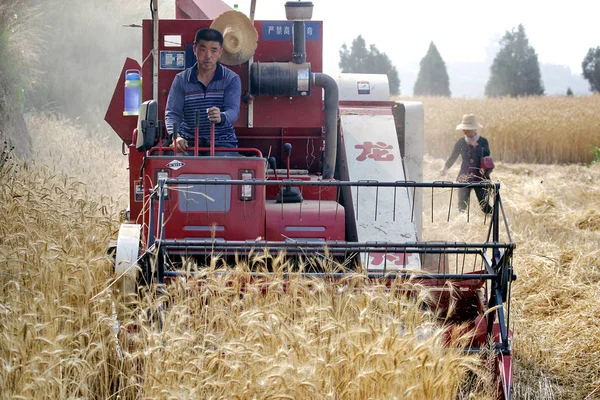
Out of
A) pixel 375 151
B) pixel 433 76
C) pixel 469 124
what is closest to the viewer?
pixel 375 151

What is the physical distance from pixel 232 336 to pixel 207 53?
299cm

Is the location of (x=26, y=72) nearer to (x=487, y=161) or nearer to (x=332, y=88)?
(x=487, y=161)

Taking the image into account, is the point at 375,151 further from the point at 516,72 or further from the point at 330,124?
the point at 516,72

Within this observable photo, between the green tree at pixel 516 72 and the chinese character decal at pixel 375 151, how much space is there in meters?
61.6

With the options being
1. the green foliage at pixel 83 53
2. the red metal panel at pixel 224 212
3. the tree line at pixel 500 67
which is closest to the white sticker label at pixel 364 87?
the red metal panel at pixel 224 212

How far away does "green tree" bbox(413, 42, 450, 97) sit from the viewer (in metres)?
76.6

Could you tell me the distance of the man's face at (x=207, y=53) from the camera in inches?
273

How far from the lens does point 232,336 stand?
4574 mm

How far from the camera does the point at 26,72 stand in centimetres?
2080

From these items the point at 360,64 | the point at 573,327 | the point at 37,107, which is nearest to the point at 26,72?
the point at 37,107

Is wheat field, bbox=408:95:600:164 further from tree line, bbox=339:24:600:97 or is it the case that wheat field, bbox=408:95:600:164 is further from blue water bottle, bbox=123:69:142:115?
tree line, bbox=339:24:600:97

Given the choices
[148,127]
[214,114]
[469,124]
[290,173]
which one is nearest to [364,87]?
[290,173]

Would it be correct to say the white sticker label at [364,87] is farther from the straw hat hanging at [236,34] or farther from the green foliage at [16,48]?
the green foliage at [16,48]

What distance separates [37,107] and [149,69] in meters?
17.2
